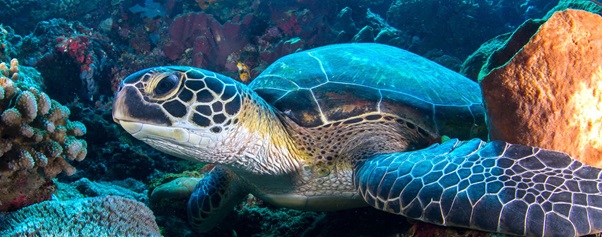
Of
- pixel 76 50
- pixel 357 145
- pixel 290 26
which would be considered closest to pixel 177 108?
pixel 357 145

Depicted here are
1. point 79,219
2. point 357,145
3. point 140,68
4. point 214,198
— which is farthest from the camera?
point 140,68

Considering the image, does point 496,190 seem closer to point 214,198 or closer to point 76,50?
point 214,198

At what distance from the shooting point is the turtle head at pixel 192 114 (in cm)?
189

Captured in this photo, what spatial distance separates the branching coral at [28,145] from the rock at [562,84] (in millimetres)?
2725

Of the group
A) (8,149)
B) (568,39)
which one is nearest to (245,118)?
(8,149)

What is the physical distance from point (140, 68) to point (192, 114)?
5.99 metres

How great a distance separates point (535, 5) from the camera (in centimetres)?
1097

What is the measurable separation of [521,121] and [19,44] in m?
8.28

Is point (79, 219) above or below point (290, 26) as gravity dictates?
below

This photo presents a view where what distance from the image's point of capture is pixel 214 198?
3021mm

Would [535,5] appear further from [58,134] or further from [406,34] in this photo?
[58,134]

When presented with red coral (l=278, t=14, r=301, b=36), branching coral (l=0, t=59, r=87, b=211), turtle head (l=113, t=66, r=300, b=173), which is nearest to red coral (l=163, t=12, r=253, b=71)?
red coral (l=278, t=14, r=301, b=36)

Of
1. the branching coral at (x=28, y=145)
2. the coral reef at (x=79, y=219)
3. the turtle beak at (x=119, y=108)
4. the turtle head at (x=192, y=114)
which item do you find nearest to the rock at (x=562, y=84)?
the turtle head at (x=192, y=114)

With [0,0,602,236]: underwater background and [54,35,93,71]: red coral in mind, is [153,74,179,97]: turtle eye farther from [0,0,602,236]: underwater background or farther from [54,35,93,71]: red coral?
[54,35,93,71]: red coral
